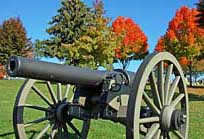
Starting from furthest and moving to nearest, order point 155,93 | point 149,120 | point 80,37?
point 80,37 → point 155,93 → point 149,120

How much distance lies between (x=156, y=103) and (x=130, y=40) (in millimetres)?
47746

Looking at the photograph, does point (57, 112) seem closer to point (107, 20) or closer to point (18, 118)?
point (18, 118)

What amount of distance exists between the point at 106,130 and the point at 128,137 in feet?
15.4

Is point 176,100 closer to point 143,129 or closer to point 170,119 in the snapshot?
point 170,119

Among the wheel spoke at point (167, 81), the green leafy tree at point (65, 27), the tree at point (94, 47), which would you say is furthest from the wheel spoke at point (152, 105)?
the green leafy tree at point (65, 27)

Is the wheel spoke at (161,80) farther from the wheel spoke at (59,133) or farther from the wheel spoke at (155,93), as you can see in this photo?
the wheel spoke at (59,133)

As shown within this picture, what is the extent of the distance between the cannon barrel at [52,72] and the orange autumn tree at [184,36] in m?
38.2

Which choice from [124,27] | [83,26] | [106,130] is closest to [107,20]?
[83,26]

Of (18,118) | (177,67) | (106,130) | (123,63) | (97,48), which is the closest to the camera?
(177,67)

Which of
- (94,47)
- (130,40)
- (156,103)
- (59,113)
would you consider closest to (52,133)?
(59,113)

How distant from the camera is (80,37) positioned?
3953 cm

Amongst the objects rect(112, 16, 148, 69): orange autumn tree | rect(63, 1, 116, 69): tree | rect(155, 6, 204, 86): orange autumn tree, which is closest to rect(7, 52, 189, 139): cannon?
rect(63, 1, 116, 69): tree

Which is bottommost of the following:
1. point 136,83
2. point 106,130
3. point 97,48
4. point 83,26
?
point 106,130

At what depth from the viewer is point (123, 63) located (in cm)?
5675
